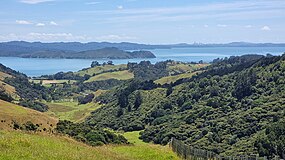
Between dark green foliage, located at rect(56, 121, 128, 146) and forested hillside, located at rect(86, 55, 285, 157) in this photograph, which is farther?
forested hillside, located at rect(86, 55, 285, 157)

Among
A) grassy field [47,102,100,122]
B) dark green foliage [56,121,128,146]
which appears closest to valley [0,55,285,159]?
grassy field [47,102,100,122]

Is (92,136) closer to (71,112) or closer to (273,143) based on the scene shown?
(273,143)

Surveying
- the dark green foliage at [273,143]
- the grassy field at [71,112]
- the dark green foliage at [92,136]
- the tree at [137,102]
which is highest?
the dark green foliage at [92,136]

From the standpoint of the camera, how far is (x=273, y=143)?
2857 inches

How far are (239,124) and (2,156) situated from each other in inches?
3767

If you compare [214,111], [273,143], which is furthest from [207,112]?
[273,143]

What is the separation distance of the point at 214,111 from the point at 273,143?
176ft

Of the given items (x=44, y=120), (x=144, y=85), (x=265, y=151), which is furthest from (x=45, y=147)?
(x=144, y=85)

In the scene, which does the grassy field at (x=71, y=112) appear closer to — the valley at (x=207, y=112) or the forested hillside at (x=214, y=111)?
the valley at (x=207, y=112)

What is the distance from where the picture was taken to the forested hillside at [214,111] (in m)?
95.2

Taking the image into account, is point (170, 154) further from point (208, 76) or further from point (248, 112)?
point (208, 76)

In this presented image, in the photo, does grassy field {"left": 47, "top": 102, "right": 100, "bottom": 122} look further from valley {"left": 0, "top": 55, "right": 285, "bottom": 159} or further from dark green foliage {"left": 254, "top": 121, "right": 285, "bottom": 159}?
dark green foliage {"left": 254, "top": 121, "right": 285, "bottom": 159}

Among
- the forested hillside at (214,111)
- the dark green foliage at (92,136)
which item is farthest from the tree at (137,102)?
the dark green foliage at (92,136)

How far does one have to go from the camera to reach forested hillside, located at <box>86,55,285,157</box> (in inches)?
3748
